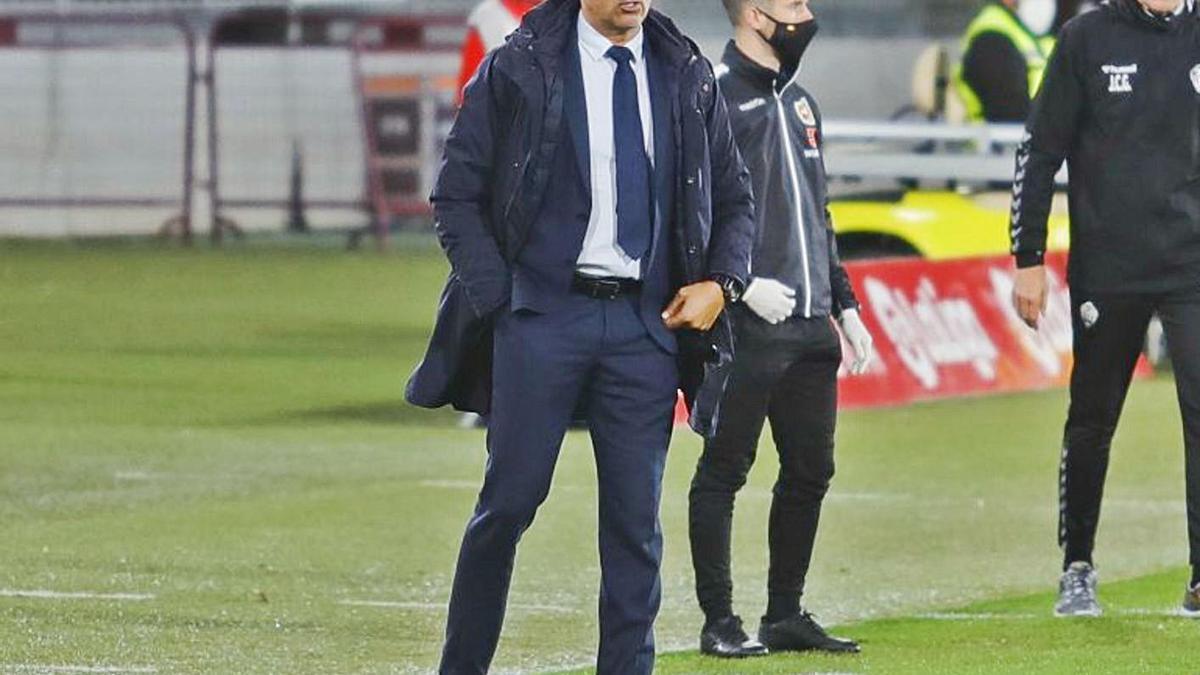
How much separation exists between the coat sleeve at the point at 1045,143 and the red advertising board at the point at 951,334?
6106 millimetres

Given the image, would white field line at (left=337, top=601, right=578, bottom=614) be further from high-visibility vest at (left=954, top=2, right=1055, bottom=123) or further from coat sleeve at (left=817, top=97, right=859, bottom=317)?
high-visibility vest at (left=954, top=2, right=1055, bottom=123)

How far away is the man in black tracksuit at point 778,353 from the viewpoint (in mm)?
8930

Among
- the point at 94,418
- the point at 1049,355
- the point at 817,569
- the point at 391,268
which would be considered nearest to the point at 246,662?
the point at 817,569

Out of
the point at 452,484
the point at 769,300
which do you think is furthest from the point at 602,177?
the point at 452,484

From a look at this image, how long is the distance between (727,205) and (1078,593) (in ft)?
8.69

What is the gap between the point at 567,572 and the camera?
10.8 metres

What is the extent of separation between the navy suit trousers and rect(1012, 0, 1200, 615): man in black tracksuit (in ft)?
8.43

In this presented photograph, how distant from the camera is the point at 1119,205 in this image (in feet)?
32.1

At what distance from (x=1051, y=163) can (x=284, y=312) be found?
1244 centimetres

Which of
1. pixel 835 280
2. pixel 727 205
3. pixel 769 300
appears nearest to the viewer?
pixel 727 205

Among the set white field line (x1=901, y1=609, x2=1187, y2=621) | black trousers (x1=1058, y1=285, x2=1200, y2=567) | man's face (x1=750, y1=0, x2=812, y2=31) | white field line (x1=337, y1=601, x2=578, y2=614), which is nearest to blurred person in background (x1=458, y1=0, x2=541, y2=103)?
white field line (x1=337, y1=601, x2=578, y2=614)

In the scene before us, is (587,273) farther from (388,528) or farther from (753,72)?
(388,528)

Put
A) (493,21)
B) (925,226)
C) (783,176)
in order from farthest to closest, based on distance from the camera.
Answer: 1. (925,226)
2. (493,21)
3. (783,176)

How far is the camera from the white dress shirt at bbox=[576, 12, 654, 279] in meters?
7.43
